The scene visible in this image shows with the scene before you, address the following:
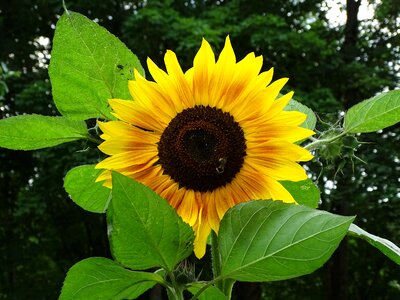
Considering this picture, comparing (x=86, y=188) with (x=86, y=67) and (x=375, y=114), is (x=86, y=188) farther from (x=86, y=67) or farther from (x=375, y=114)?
(x=375, y=114)

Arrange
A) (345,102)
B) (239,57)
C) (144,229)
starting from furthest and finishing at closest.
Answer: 1. (345,102)
2. (239,57)
3. (144,229)

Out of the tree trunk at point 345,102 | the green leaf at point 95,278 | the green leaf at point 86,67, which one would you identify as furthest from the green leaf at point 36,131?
the tree trunk at point 345,102

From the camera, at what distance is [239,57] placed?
275 inches

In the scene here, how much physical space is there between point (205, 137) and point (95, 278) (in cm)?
13

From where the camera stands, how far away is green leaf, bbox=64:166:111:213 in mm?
545

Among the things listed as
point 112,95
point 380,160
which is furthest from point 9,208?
point 112,95

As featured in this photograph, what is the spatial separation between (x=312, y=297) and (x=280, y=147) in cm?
948

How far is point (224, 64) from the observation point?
0.44 metres

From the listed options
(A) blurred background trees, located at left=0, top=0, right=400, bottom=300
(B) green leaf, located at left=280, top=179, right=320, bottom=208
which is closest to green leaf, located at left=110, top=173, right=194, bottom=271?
(B) green leaf, located at left=280, top=179, right=320, bottom=208

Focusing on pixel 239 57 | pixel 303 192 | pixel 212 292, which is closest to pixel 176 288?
pixel 212 292

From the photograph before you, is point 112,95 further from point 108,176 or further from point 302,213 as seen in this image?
point 302,213

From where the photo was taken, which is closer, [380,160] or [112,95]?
[112,95]

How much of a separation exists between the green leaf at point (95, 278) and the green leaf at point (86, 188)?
119 mm

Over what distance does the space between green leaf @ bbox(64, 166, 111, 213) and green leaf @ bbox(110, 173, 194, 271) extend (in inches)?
5.6
